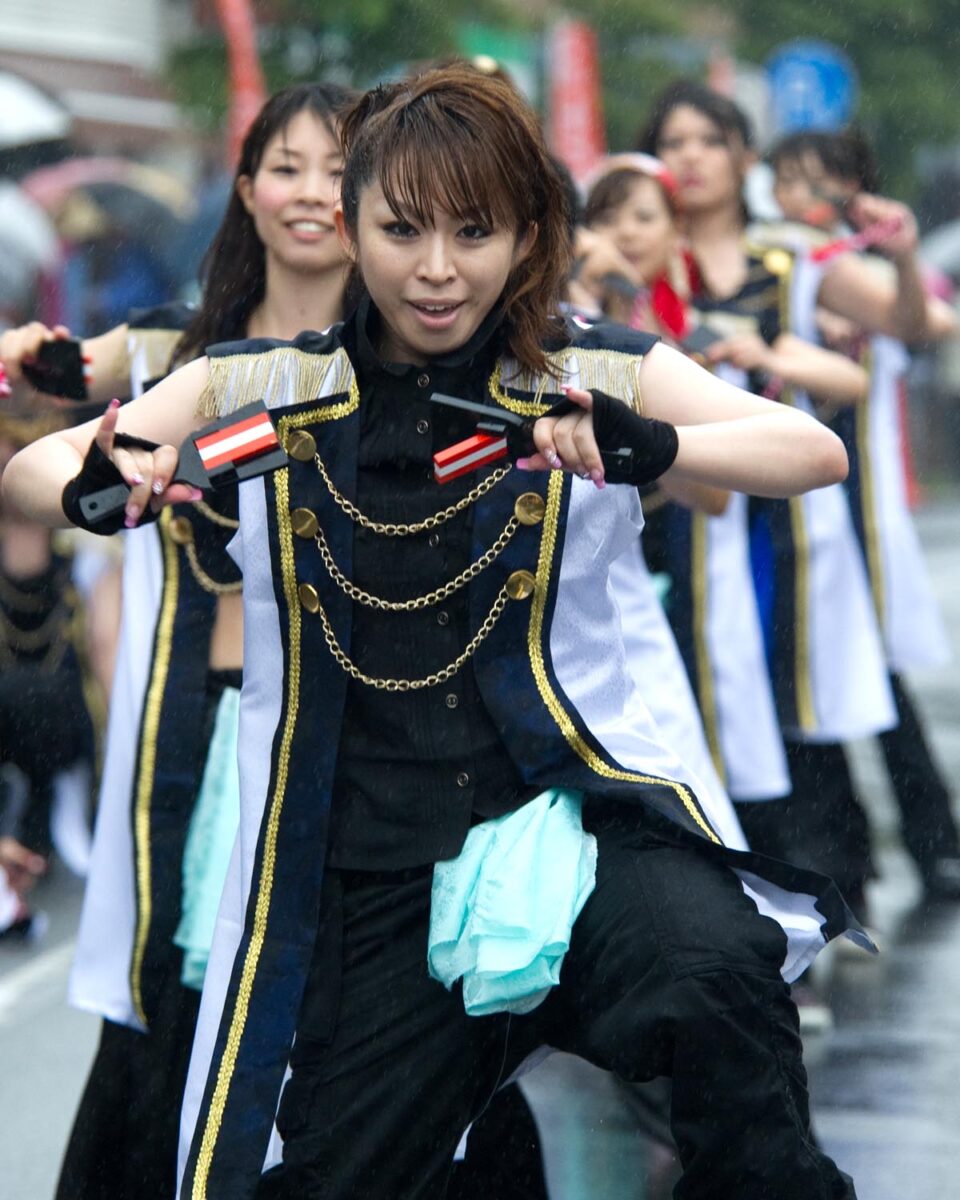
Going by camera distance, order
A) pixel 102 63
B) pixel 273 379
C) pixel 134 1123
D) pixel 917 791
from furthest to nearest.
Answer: pixel 102 63 → pixel 917 791 → pixel 134 1123 → pixel 273 379

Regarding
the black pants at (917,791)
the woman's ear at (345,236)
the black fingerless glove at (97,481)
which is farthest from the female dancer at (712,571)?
the black fingerless glove at (97,481)

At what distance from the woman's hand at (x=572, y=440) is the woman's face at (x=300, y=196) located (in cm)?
152

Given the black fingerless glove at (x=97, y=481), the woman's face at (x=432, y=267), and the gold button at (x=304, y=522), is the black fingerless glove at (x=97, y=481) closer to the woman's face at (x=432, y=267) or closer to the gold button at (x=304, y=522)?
the gold button at (x=304, y=522)

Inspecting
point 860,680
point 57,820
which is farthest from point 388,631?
point 57,820

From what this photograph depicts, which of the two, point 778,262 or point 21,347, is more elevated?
point 21,347

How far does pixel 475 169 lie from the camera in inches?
125

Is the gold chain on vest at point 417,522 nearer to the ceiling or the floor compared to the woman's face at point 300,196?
nearer to the floor

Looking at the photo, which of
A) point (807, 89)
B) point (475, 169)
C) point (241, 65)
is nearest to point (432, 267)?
point (475, 169)

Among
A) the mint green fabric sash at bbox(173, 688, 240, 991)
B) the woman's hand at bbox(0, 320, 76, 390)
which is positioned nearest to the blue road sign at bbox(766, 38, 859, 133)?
the woman's hand at bbox(0, 320, 76, 390)

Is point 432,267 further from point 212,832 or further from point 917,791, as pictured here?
point 917,791

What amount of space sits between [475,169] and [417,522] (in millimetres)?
489

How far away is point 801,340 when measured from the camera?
6.38m

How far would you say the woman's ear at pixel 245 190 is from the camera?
457cm

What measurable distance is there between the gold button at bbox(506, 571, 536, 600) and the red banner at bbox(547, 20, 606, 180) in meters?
21.2
